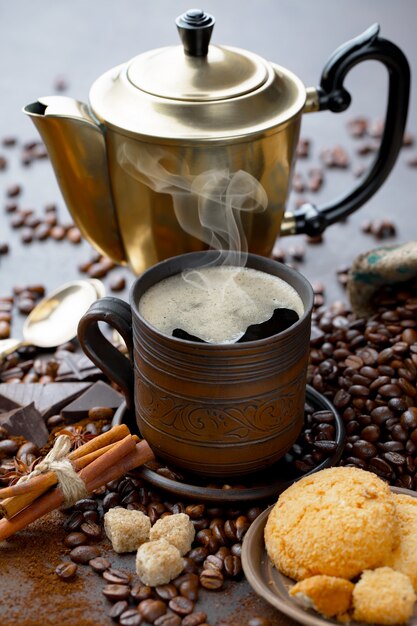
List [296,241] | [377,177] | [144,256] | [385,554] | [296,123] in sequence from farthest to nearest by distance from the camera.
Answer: [296,241] < [377,177] < [144,256] < [296,123] < [385,554]

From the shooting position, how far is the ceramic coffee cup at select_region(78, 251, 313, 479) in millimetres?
1141

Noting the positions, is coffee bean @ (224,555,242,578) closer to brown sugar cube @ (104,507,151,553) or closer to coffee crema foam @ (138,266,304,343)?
brown sugar cube @ (104,507,151,553)

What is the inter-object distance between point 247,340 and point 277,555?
28cm

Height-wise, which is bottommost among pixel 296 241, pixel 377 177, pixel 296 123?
pixel 296 241

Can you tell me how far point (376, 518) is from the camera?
1.07m

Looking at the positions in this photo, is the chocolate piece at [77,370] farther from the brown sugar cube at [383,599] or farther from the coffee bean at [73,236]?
the brown sugar cube at [383,599]

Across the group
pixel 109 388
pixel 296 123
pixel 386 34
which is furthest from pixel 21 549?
pixel 386 34

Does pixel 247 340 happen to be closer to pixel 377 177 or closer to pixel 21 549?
pixel 21 549

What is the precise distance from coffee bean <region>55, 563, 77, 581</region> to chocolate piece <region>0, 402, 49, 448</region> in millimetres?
286

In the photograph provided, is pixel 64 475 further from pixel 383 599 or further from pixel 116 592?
pixel 383 599

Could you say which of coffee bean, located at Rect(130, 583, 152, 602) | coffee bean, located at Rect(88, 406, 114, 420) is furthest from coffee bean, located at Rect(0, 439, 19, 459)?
coffee bean, located at Rect(130, 583, 152, 602)

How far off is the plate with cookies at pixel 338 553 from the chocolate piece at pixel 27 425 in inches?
16.5

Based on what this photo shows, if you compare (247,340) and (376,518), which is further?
(247,340)

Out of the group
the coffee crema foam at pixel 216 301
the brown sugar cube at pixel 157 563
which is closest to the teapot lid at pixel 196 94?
the coffee crema foam at pixel 216 301
